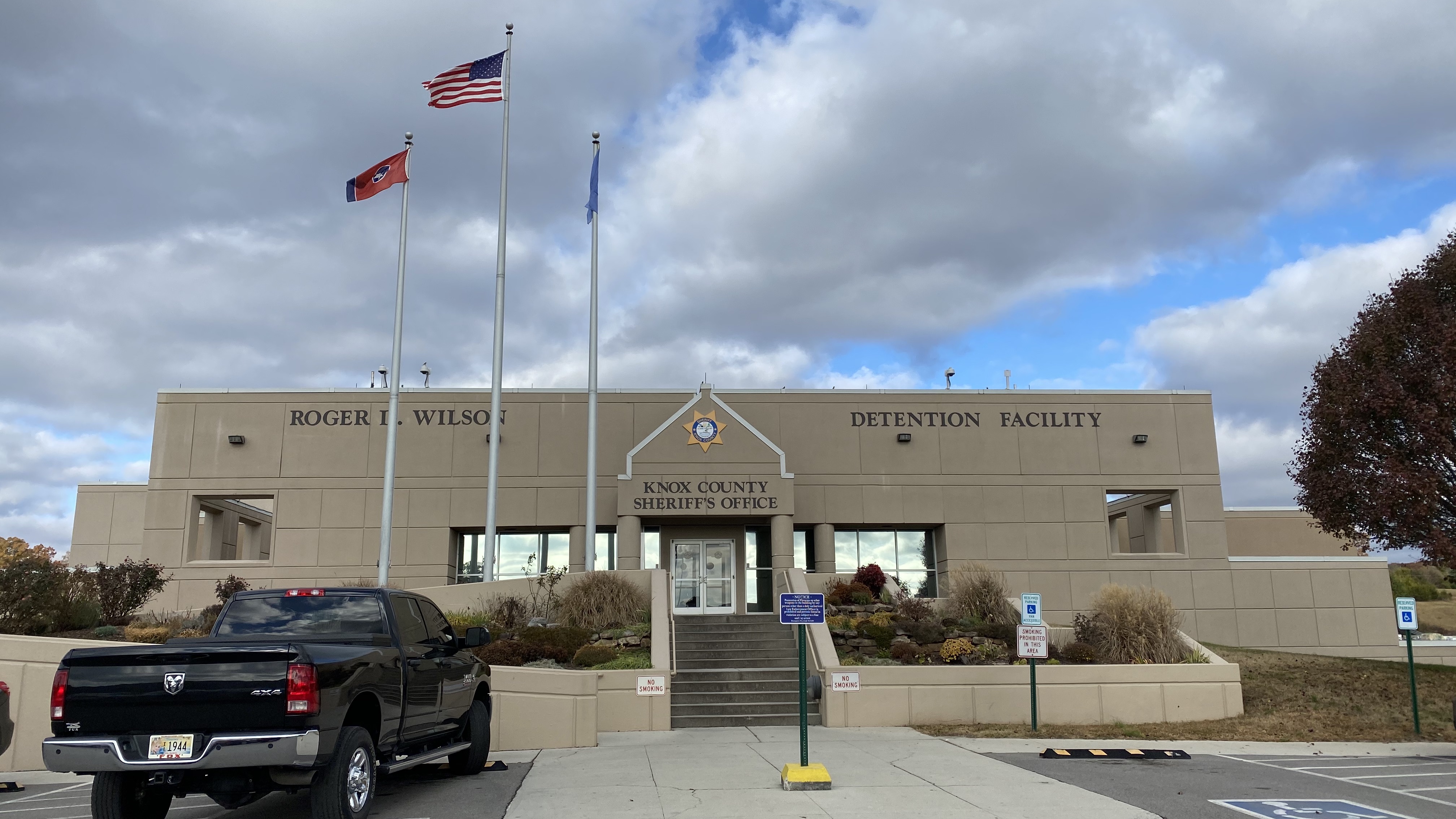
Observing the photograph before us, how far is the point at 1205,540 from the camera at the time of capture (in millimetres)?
27453

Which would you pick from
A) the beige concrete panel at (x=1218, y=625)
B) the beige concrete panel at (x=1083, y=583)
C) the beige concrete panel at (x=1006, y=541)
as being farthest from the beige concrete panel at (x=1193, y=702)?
the beige concrete panel at (x=1218, y=625)

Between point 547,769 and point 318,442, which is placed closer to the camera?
point 547,769

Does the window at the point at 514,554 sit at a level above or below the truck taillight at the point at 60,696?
above

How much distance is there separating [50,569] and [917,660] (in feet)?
51.2

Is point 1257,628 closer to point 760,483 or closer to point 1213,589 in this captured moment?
point 1213,589

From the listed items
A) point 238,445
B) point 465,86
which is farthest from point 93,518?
point 465,86

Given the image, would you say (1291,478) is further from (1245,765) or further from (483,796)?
(483,796)

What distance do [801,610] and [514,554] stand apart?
63.4 ft

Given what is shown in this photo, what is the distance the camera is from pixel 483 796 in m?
9.33

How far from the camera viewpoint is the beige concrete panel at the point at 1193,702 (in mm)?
15969

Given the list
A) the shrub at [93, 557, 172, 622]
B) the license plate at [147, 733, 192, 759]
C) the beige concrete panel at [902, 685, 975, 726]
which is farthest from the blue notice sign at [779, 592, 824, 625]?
the shrub at [93, 557, 172, 622]

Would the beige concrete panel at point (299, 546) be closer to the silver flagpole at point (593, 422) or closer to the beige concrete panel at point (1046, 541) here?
the silver flagpole at point (593, 422)

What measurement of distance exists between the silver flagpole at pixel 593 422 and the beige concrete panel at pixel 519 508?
10.7 ft

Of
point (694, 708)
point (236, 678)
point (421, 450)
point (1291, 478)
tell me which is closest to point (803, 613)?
point (236, 678)
